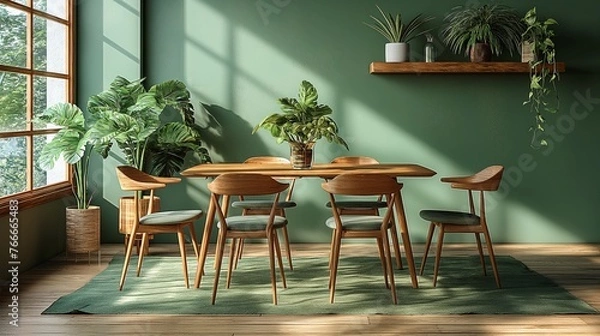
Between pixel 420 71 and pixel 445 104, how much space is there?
0.49 meters

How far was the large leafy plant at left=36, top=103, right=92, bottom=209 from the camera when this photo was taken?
18.7ft

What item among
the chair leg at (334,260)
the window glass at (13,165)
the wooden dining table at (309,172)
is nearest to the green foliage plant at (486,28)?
the wooden dining table at (309,172)

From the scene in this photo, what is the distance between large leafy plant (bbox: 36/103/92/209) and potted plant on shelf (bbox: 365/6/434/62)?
275 cm

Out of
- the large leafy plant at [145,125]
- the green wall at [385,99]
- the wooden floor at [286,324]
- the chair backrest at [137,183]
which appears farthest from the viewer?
the green wall at [385,99]

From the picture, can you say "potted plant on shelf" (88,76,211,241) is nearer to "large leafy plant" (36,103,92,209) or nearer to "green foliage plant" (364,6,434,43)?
"large leafy plant" (36,103,92,209)

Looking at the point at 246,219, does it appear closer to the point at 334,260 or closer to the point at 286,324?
the point at 334,260

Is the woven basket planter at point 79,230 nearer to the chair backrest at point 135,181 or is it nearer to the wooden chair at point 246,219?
the chair backrest at point 135,181

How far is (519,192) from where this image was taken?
6.91 metres

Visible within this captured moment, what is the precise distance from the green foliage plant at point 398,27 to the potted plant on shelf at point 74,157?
2791 mm

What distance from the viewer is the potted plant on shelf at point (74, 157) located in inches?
227

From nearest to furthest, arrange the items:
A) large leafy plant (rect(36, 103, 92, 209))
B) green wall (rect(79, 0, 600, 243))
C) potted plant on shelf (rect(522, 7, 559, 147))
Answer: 1. large leafy plant (rect(36, 103, 92, 209))
2. potted plant on shelf (rect(522, 7, 559, 147))
3. green wall (rect(79, 0, 600, 243))

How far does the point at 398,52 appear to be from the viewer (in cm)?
664

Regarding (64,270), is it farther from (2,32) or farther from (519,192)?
(519,192)

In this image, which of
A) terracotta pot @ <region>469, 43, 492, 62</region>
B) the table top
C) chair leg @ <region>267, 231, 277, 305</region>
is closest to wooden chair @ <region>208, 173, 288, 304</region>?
chair leg @ <region>267, 231, 277, 305</region>
